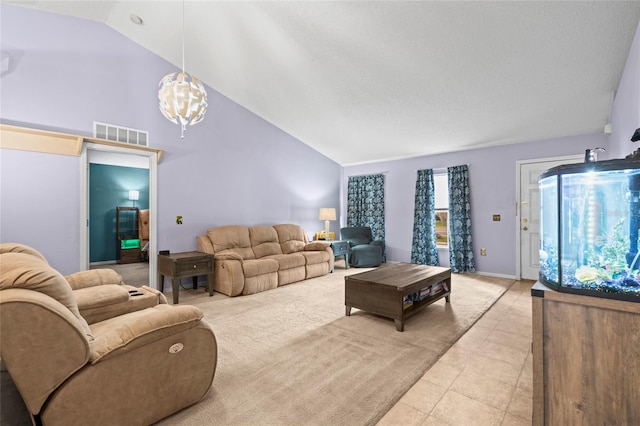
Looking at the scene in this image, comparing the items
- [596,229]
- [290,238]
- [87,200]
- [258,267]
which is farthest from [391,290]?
[87,200]

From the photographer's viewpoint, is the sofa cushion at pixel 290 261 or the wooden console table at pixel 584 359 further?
the sofa cushion at pixel 290 261

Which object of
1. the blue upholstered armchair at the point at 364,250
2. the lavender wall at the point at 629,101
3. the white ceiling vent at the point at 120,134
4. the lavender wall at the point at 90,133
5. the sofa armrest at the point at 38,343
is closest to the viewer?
the sofa armrest at the point at 38,343

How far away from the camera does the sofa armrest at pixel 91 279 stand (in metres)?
2.43

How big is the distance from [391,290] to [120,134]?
3.94 meters

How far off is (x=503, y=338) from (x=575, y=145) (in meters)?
3.66

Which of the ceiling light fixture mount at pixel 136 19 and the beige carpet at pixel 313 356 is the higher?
the ceiling light fixture mount at pixel 136 19

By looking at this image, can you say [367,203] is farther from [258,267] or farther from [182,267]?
[182,267]

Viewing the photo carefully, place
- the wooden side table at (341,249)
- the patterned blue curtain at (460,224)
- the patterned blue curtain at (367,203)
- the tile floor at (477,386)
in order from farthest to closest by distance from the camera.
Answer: the patterned blue curtain at (367,203), the wooden side table at (341,249), the patterned blue curtain at (460,224), the tile floor at (477,386)

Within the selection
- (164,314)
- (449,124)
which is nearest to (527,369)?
(164,314)

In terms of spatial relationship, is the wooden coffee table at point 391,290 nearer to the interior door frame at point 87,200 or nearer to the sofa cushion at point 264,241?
the sofa cushion at point 264,241

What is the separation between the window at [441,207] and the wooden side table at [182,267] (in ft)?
14.4

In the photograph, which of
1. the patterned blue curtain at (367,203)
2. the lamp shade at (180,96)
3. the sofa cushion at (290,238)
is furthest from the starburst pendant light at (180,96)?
the patterned blue curtain at (367,203)

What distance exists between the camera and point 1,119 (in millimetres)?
3129

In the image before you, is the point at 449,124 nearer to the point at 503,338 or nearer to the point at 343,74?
the point at 343,74
